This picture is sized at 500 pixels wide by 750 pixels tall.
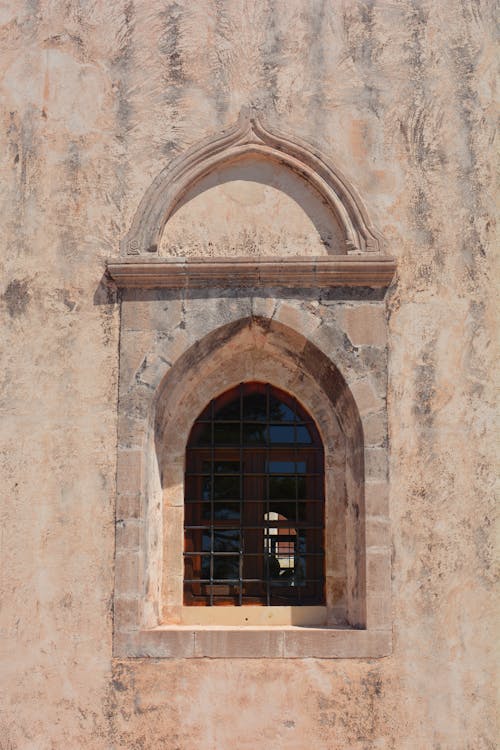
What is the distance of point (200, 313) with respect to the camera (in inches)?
212

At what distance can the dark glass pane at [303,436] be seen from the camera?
5.73m

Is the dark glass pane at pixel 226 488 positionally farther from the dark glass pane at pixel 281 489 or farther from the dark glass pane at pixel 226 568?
the dark glass pane at pixel 226 568

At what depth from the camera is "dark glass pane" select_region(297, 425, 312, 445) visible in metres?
5.73

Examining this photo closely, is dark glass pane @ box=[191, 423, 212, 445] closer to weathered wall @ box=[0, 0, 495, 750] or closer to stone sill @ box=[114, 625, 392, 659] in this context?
weathered wall @ box=[0, 0, 495, 750]

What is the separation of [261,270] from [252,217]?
38 cm

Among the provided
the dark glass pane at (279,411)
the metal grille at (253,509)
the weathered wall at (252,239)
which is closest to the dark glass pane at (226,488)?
the metal grille at (253,509)

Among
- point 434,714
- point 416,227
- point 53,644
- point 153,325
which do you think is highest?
point 416,227

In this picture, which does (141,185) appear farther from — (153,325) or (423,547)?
(423,547)

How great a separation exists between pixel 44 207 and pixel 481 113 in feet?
8.77

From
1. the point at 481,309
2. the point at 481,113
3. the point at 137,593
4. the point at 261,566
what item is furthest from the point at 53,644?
the point at 481,113

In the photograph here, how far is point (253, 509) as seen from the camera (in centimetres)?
563

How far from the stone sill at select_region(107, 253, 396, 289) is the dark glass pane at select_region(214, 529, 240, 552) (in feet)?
4.92

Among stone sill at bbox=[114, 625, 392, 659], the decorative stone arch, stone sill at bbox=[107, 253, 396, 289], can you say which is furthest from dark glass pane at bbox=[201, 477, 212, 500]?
stone sill at bbox=[107, 253, 396, 289]

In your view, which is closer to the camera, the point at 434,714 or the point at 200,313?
the point at 434,714
